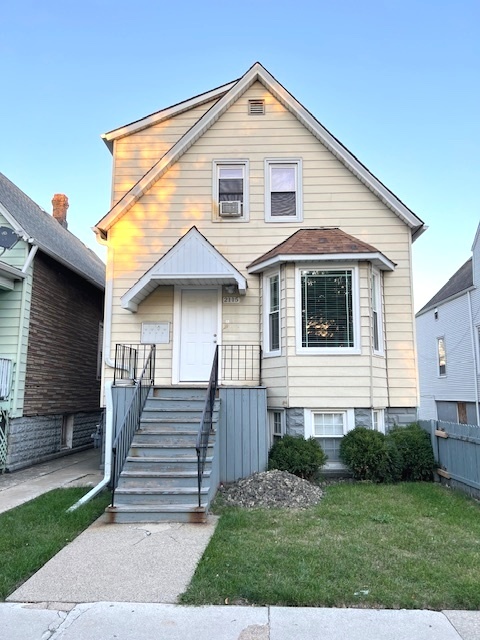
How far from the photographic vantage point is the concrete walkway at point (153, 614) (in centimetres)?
311

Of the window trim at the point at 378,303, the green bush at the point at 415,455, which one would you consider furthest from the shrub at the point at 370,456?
the window trim at the point at 378,303

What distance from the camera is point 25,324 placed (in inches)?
401

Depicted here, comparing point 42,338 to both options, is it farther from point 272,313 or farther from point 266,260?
→ point 266,260

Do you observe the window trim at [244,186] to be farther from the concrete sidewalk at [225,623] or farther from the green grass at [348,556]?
the concrete sidewalk at [225,623]

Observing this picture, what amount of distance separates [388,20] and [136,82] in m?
7.47

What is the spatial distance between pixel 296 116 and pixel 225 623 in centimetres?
981

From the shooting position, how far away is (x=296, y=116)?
10.3 metres

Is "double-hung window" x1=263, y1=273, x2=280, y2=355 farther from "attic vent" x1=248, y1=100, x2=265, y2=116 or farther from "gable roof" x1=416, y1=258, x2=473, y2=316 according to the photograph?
"gable roof" x1=416, y1=258, x2=473, y2=316

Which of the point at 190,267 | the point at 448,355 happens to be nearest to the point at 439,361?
the point at 448,355

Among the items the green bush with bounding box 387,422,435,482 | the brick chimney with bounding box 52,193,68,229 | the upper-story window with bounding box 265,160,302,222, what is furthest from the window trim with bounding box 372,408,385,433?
the brick chimney with bounding box 52,193,68,229

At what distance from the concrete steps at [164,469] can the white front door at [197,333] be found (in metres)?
1.70

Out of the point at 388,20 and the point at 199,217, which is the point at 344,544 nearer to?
the point at 199,217

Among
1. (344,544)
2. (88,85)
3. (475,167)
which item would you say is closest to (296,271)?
(344,544)

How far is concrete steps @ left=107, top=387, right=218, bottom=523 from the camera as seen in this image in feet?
18.9
